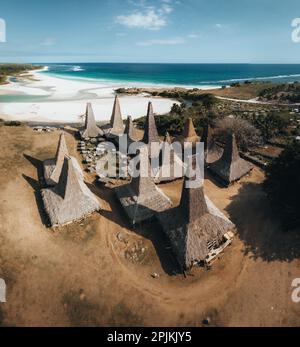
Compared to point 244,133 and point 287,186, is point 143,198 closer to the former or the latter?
point 287,186

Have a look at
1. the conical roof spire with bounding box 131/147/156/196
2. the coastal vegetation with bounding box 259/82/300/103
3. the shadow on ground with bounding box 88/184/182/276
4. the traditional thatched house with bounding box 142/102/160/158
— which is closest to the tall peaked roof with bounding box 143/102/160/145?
the traditional thatched house with bounding box 142/102/160/158

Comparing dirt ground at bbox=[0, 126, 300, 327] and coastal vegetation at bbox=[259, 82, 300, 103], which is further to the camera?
coastal vegetation at bbox=[259, 82, 300, 103]

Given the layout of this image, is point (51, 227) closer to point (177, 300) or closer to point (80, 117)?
point (177, 300)

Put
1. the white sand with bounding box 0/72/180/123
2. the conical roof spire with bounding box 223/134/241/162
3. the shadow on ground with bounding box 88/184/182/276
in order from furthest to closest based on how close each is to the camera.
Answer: the white sand with bounding box 0/72/180/123
the conical roof spire with bounding box 223/134/241/162
the shadow on ground with bounding box 88/184/182/276

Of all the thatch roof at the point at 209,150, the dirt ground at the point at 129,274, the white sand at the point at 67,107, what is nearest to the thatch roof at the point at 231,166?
the thatch roof at the point at 209,150

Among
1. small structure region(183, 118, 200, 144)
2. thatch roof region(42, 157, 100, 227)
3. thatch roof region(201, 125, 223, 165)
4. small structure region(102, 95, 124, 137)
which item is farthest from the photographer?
small structure region(102, 95, 124, 137)

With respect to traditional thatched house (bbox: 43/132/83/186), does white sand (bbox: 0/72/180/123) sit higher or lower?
higher

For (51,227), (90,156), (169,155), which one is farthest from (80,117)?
(51,227)

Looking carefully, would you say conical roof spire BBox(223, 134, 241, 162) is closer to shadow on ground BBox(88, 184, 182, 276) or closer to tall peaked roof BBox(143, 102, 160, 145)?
tall peaked roof BBox(143, 102, 160, 145)
